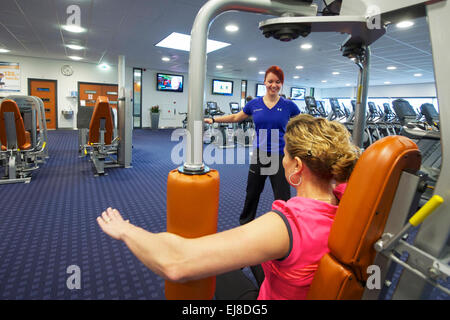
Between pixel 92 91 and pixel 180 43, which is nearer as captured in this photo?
pixel 180 43

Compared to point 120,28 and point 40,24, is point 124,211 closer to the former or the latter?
point 120,28

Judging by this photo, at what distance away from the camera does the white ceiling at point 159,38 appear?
16.2 feet

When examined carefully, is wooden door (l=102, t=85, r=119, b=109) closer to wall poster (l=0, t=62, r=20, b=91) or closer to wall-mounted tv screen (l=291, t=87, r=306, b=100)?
wall poster (l=0, t=62, r=20, b=91)

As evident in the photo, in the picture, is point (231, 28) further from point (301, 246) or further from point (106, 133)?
point (301, 246)

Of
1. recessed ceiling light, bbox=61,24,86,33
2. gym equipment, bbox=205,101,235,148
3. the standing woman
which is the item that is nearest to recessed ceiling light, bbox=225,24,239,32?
gym equipment, bbox=205,101,235,148

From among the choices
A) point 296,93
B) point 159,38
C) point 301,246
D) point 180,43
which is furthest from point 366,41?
point 296,93

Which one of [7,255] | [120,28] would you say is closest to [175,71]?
[120,28]

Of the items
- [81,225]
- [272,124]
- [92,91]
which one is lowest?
[81,225]

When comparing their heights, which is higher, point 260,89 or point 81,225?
point 260,89

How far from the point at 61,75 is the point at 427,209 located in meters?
13.0

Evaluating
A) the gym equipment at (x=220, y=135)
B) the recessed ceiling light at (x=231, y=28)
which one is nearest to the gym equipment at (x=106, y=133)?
the recessed ceiling light at (x=231, y=28)

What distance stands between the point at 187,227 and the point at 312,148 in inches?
18.5

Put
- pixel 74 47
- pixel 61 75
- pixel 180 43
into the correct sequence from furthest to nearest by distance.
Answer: pixel 61 75, pixel 74 47, pixel 180 43

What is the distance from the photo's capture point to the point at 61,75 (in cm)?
1096
